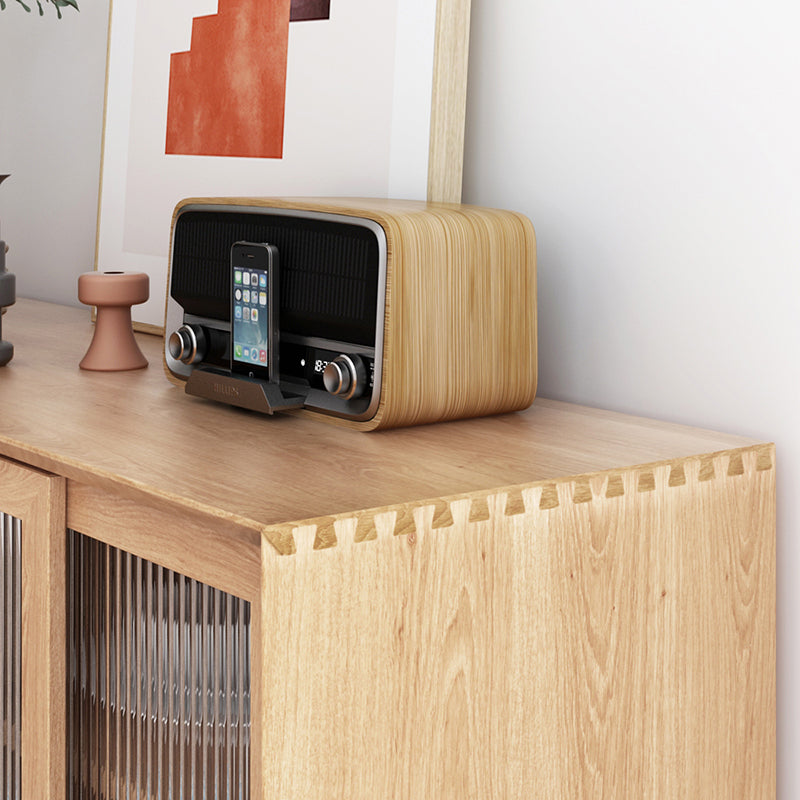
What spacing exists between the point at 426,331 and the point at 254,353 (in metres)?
0.20

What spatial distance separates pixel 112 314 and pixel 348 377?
0.45 m

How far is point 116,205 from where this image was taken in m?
1.73

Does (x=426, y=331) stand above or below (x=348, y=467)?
above

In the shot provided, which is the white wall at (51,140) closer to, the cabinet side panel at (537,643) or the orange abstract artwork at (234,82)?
the orange abstract artwork at (234,82)

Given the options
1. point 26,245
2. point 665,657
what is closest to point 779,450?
point 665,657

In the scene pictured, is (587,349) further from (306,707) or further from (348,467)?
(306,707)

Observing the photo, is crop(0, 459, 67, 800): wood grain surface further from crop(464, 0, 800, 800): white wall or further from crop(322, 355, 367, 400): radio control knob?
crop(464, 0, 800, 800): white wall

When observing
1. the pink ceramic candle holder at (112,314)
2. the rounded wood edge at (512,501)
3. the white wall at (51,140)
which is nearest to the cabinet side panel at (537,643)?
the rounded wood edge at (512,501)

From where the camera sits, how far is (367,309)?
1.01 metres

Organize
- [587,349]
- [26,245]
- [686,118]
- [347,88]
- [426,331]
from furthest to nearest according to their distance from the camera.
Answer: [26,245], [347,88], [587,349], [686,118], [426,331]

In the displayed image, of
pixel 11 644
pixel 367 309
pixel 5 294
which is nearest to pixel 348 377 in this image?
pixel 367 309

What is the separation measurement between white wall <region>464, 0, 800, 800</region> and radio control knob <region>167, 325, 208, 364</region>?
393 mm

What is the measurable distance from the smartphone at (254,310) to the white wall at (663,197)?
1.16ft

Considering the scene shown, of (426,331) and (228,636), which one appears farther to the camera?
(426,331)
